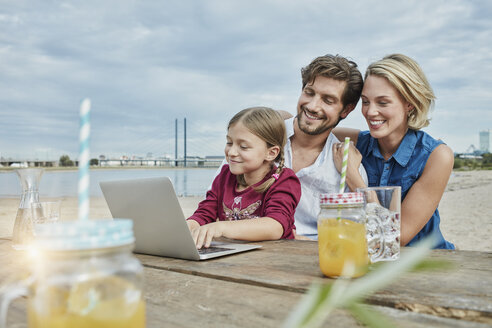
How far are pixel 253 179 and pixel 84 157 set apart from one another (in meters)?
1.53

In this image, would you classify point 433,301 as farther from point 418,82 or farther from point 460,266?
point 418,82

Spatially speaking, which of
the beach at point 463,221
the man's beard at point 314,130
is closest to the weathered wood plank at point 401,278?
the man's beard at point 314,130

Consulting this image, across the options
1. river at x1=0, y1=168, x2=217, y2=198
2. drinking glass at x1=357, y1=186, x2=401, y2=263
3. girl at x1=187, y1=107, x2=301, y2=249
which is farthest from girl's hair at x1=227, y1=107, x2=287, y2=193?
river at x1=0, y1=168, x2=217, y2=198

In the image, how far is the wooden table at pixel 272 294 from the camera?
668mm

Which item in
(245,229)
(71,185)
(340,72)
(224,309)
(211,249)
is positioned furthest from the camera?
(71,185)

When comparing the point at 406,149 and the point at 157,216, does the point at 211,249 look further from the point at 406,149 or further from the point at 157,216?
the point at 406,149

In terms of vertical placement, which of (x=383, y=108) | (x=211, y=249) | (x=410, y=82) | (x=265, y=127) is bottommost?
(x=211, y=249)

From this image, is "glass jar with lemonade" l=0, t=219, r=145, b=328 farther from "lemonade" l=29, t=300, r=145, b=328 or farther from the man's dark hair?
the man's dark hair

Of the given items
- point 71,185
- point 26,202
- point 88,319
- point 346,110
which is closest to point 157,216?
point 26,202

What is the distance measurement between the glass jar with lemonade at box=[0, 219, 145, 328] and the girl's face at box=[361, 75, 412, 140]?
1.76 metres

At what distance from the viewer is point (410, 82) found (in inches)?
Result: 78.6

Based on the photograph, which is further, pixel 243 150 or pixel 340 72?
pixel 340 72

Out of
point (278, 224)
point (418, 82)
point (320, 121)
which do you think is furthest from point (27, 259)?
point (418, 82)

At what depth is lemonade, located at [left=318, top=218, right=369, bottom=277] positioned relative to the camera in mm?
884
